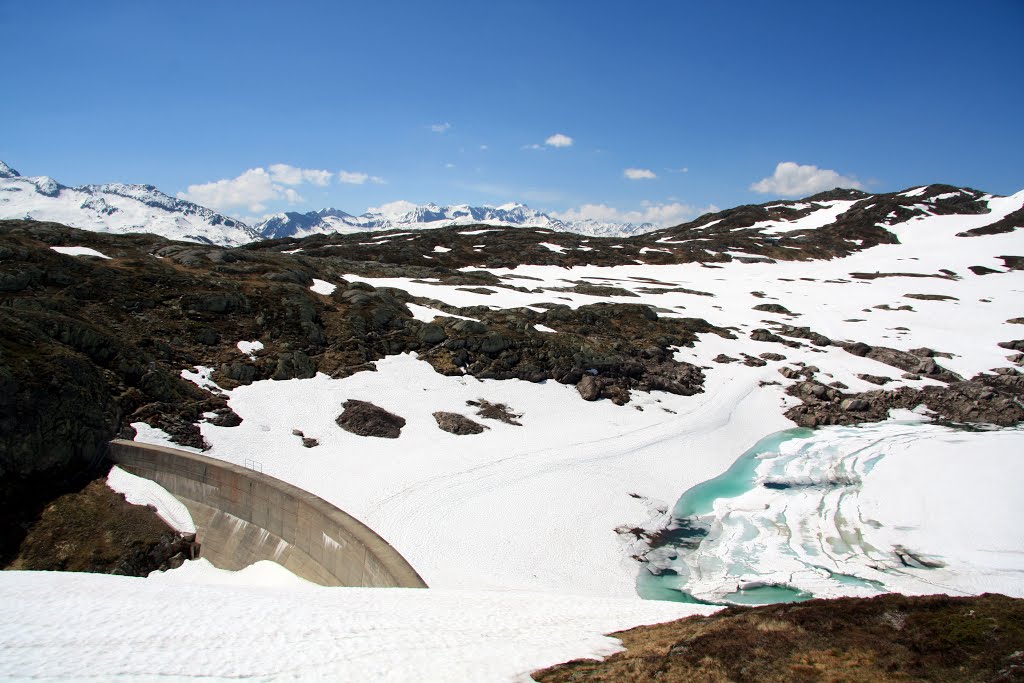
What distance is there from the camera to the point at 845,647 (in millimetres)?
9812

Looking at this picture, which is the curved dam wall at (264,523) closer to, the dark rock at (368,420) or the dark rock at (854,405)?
the dark rock at (368,420)

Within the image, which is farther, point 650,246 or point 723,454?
point 650,246

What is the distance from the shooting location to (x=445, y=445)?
28047 mm

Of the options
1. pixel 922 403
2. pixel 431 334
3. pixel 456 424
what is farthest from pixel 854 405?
pixel 431 334

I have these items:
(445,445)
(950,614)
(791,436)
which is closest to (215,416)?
(445,445)

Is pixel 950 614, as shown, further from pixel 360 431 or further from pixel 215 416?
pixel 215 416

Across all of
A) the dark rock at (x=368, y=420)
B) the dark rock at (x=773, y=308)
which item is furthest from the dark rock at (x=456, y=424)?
the dark rock at (x=773, y=308)

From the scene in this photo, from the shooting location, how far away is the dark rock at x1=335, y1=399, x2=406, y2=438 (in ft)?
91.7

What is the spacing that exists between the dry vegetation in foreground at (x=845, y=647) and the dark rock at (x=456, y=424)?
19.0 metres

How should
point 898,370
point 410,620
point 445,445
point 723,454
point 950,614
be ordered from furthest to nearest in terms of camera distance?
point 898,370 < point 723,454 < point 445,445 < point 410,620 < point 950,614

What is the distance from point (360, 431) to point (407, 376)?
7668 millimetres

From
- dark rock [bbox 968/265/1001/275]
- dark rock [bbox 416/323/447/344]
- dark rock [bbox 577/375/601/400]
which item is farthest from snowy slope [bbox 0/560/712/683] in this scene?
dark rock [bbox 968/265/1001/275]

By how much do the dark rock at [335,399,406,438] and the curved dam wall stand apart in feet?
22.0

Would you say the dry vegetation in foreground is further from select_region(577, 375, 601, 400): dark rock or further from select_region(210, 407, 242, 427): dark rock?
select_region(577, 375, 601, 400): dark rock
